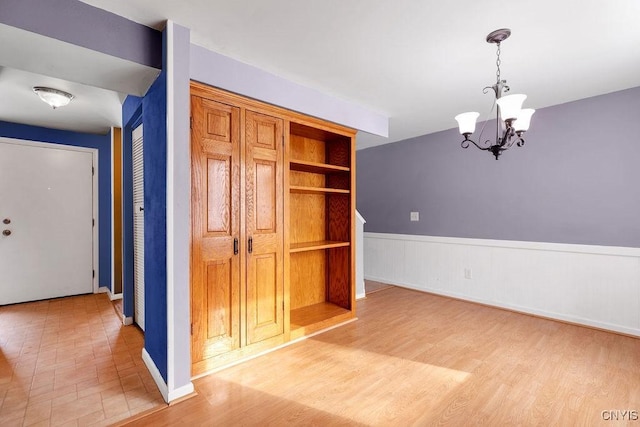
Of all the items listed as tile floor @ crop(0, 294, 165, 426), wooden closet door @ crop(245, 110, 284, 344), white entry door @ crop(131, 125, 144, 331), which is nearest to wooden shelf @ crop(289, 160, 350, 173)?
wooden closet door @ crop(245, 110, 284, 344)

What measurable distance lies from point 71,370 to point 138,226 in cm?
129

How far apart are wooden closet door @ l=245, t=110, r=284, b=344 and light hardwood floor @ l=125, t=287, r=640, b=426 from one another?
30cm

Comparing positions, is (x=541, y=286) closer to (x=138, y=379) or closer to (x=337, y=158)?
(x=337, y=158)

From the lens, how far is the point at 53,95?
2.70 metres

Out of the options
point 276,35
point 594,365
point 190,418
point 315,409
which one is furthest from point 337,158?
point 594,365

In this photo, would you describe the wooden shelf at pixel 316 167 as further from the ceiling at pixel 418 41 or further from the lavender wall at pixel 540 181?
the lavender wall at pixel 540 181

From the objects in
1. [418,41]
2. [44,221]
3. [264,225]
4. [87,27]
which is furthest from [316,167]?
[44,221]

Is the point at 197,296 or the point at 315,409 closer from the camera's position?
the point at 315,409

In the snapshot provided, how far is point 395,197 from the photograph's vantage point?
16.0 ft

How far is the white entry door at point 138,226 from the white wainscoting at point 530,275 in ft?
11.5

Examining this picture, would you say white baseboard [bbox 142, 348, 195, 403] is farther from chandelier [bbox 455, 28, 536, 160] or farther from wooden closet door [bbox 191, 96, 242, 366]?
chandelier [bbox 455, 28, 536, 160]

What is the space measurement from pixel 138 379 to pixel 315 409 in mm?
1313

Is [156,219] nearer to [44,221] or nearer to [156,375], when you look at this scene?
[156,375]

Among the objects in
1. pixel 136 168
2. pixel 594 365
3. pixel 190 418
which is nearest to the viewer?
pixel 190 418
